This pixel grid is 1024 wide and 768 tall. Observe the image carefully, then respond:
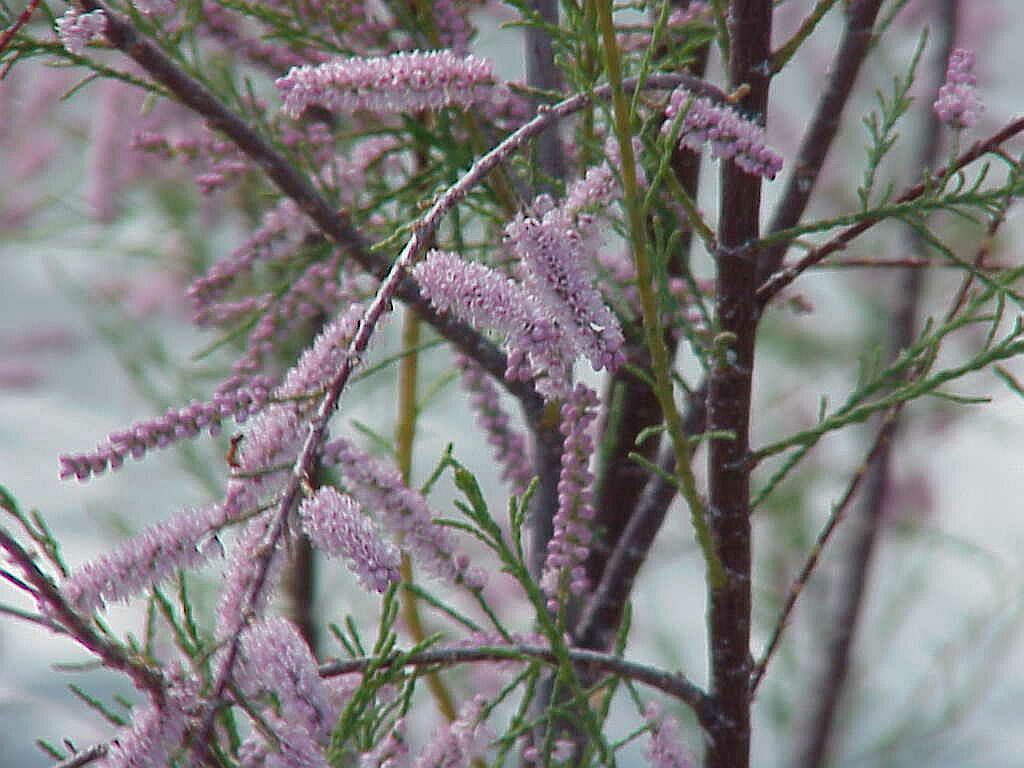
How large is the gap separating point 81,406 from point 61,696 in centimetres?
47

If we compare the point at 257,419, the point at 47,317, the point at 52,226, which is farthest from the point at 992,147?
the point at 47,317

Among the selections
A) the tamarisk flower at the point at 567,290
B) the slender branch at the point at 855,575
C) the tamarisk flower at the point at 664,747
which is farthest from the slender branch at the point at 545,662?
the slender branch at the point at 855,575

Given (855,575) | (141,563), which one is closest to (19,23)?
(141,563)

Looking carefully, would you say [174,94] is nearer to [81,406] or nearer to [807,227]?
[807,227]

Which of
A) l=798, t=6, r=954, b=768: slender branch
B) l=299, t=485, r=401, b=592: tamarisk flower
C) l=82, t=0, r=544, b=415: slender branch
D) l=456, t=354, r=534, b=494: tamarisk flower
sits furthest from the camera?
l=798, t=6, r=954, b=768: slender branch

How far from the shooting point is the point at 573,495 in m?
0.34

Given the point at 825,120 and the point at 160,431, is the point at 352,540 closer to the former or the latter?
the point at 160,431

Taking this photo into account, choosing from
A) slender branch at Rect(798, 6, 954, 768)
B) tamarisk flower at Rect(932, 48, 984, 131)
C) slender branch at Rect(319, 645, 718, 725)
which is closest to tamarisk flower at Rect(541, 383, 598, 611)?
slender branch at Rect(319, 645, 718, 725)

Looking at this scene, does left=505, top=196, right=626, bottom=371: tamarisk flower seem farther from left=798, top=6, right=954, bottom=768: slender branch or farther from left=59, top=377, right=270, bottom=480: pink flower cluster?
left=798, top=6, right=954, bottom=768: slender branch

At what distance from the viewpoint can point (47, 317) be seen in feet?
6.09

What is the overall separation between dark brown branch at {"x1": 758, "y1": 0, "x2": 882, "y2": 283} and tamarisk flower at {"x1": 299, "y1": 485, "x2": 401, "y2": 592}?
0.75ft

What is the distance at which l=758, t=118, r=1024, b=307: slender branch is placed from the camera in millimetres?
330

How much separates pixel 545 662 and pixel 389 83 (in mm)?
169

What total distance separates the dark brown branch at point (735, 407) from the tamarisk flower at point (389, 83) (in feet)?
0.24
